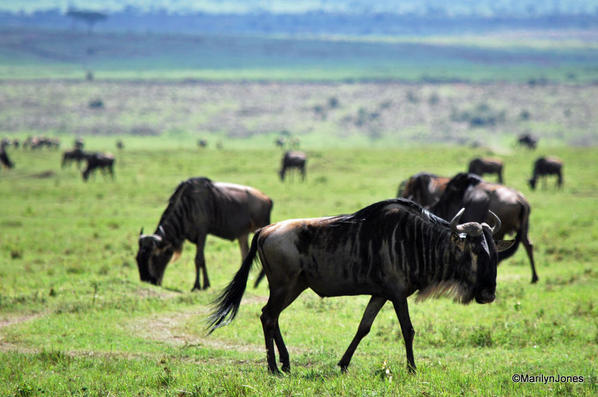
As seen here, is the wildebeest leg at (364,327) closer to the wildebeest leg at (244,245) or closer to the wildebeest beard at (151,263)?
the wildebeest beard at (151,263)

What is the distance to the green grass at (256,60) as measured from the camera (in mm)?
144500

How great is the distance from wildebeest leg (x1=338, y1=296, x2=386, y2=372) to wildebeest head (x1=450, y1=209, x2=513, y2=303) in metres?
1.05

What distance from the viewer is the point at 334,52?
187 m

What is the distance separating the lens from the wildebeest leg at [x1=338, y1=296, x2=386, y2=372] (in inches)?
330

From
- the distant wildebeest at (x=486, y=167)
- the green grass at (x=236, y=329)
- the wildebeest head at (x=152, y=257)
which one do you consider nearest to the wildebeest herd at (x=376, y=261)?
the green grass at (x=236, y=329)

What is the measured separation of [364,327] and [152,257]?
7.26m

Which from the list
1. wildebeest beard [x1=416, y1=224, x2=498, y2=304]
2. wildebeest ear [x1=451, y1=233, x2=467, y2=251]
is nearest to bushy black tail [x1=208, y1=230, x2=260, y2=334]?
wildebeest beard [x1=416, y1=224, x2=498, y2=304]

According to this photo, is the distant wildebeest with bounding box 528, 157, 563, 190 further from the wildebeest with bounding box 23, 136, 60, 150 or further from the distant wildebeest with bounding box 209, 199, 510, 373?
the wildebeest with bounding box 23, 136, 60, 150

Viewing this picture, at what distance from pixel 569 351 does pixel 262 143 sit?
85.6m

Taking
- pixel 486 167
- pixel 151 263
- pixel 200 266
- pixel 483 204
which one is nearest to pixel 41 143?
pixel 486 167

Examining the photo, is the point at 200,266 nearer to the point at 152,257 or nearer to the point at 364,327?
the point at 152,257

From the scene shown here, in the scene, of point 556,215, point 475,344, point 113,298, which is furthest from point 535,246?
point 113,298

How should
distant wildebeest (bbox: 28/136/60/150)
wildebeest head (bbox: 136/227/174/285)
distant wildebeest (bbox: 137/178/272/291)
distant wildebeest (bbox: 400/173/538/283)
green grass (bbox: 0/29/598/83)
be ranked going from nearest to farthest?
1. wildebeest head (bbox: 136/227/174/285)
2. distant wildebeest (bbox: 137/178/272/291)
3. distant wildebeest (bbox: 400/173/538/283)
4. distant wildebeest (bbox: 28/136/60/150)
5. green grass (bbox: 0/29/598/83)

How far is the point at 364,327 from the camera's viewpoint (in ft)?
27.5
